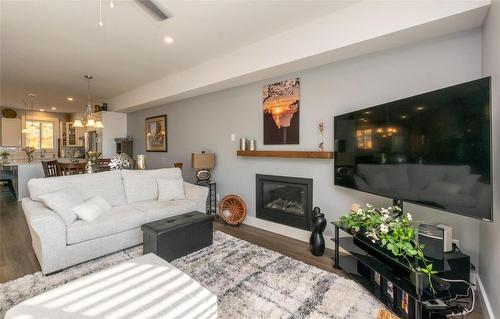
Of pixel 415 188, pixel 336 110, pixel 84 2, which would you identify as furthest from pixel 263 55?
pixel 415 188

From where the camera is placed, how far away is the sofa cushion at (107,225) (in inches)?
89.7

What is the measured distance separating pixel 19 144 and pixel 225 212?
8711mm

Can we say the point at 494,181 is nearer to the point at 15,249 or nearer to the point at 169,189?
the point at 169,189

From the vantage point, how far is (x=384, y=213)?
1.85 meters

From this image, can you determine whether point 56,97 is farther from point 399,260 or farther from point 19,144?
point 399,260

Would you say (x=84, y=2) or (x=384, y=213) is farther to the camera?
(x=84, y=2)

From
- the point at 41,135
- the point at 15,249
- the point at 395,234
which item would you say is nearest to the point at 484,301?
the point at 395,234

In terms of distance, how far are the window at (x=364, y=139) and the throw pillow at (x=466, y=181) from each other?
76cm

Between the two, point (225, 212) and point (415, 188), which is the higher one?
point (415, 188)

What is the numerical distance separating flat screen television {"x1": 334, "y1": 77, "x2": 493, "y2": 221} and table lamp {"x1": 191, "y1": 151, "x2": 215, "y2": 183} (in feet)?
7.83

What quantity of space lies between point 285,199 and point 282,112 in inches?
50.5

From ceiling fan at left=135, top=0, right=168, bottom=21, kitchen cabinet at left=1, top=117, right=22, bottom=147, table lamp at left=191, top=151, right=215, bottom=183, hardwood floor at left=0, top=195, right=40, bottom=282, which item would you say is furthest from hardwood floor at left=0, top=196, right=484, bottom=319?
kitchen cabinet at left=1, top=117, right=22, bottom=147

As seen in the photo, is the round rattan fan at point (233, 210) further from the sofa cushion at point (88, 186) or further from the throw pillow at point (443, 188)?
the throw pillow at point (443, 188)

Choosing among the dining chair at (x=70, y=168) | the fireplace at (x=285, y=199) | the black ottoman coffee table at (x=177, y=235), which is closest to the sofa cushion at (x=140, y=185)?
the black ottoman coffee table at (x=177, y=235)
